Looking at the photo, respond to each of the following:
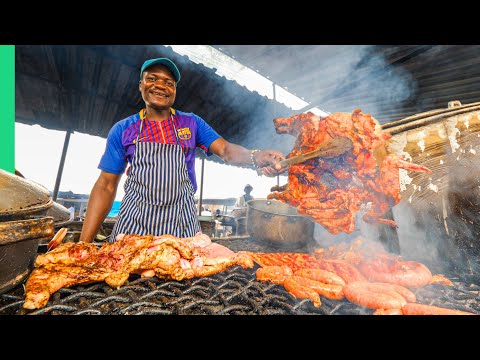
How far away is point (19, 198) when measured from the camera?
1.47 meters

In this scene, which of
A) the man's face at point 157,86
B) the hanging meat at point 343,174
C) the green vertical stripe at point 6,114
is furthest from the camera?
the green vertical stripe at point 6,114

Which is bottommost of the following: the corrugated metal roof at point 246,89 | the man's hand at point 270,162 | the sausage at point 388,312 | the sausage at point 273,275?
the sausage at point 388,312

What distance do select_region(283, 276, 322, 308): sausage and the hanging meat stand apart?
91 cm

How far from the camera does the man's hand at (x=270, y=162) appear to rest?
270cm

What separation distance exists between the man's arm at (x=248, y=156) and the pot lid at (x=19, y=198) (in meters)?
2.07

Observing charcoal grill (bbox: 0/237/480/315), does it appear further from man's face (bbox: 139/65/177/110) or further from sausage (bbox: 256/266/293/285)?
man's face (bbox: 139/65/177/110)

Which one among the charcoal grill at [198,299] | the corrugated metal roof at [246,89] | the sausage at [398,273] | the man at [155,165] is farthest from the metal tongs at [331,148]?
the corrugated metal roof at [246,89]

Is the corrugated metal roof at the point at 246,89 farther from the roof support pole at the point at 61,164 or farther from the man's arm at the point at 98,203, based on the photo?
the man's arm at the point at 98,203

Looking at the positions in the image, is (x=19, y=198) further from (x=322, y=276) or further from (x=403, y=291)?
(x=403, y=291)

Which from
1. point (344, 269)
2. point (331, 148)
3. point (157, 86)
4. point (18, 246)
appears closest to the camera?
point (18, 246)

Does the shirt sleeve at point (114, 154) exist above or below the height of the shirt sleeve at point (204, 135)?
below

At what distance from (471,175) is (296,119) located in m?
2.05

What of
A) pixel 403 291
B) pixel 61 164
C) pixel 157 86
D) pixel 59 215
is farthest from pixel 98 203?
pixel 61 164

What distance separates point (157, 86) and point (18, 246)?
2297mm
